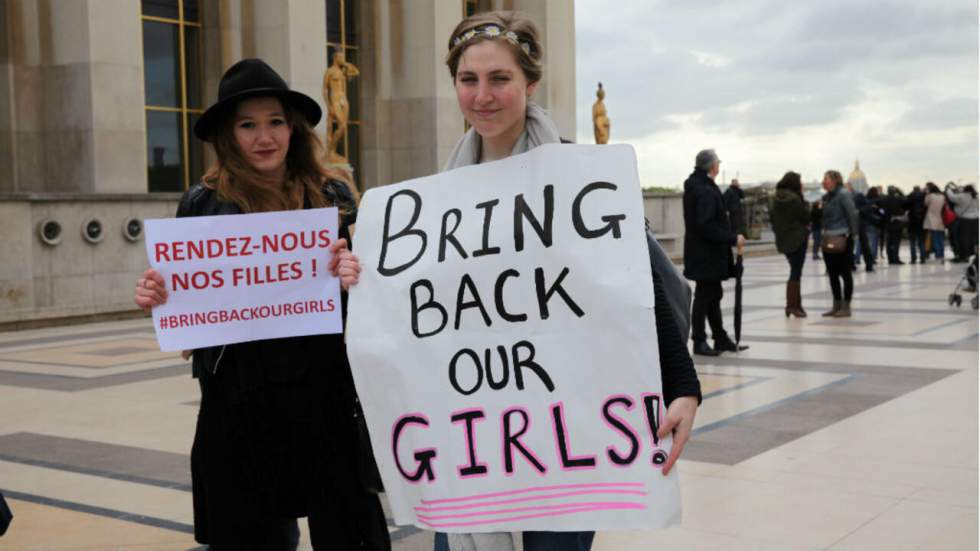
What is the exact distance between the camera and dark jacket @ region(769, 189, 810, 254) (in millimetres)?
14586

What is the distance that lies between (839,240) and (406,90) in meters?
17.4

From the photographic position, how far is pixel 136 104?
20719mm

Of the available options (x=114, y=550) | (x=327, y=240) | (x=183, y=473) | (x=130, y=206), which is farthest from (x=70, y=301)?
(x=327, y=240)

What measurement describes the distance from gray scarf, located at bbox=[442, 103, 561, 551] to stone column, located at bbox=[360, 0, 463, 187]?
26.3m

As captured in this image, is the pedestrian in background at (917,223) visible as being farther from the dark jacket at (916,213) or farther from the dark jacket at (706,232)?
the dark jacket at (706,232)

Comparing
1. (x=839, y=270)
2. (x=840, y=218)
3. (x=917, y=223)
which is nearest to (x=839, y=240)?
(x=840, y=218)

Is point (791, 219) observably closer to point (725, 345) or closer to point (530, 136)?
point (725, 345)

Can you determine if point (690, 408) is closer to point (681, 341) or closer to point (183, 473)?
point (681, 341)

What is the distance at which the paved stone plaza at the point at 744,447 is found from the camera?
537 cm

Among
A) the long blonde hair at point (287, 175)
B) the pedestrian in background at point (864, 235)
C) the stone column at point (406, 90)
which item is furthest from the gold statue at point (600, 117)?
the long blonde hair at point (287, 175)

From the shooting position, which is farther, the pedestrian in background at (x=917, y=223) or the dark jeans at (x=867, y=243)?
the pedestrian in background at (x=917, y=223)

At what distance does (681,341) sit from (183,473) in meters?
4.49

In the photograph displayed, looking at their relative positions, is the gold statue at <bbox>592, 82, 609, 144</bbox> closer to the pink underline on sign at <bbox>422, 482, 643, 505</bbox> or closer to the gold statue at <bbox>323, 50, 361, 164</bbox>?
the gold statue at <bbox>323, 50, 361, 164</bbox>

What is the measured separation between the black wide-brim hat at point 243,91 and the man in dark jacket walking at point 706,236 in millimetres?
8282
